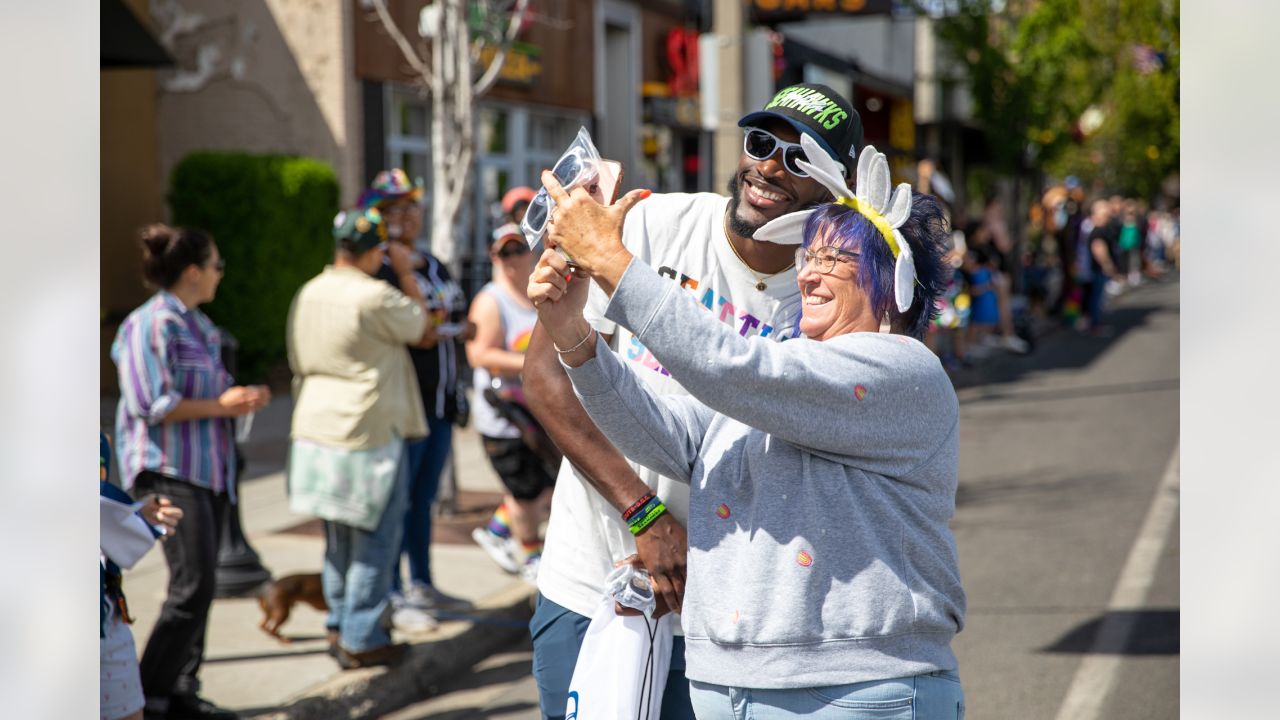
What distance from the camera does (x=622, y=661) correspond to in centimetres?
271

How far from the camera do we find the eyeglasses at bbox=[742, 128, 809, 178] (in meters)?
2.77

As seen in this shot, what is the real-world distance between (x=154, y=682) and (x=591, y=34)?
1634 centimetres

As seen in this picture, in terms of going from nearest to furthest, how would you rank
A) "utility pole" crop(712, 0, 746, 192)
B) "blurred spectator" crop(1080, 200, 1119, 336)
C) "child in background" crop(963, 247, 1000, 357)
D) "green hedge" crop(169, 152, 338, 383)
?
"utility pole" crop(712, 0, 746, 192) → "green hedge" crop(169, 152, 338, 383) → "child in background" crop(963, 247, 1000, 357) → "blurred spectator" crop(1080, 200, 1119, 336)

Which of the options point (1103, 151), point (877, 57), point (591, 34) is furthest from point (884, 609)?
point (1103, 151)

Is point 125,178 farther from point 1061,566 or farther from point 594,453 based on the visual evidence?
point 594,453

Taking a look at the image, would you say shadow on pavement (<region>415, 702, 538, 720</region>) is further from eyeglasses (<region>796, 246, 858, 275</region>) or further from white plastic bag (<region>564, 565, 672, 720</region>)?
eyeglasses (<region>796, 246, 858, 275</region>)

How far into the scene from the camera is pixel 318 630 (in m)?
6.03

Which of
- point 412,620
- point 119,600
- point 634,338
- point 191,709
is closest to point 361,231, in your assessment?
point 412,620

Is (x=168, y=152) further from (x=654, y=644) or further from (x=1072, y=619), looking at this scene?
(x=654, y=644)

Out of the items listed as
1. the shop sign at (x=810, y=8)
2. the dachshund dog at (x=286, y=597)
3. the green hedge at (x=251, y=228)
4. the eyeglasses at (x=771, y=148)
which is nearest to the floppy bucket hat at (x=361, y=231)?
the dachshund dog at (x=286, y=597)

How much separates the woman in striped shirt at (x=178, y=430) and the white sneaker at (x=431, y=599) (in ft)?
4.98

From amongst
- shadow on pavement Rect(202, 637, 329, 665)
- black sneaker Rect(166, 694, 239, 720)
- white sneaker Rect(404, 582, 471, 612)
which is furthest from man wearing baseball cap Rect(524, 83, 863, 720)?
white sneaker Rect(404, 582, 471, 612)

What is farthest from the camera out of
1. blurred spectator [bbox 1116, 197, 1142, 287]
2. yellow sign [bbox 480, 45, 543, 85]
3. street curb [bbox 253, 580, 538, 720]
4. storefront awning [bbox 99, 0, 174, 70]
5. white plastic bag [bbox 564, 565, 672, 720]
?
blurred spectator [bbox 1116, 197, 1142, 287]

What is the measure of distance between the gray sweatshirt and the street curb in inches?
114
